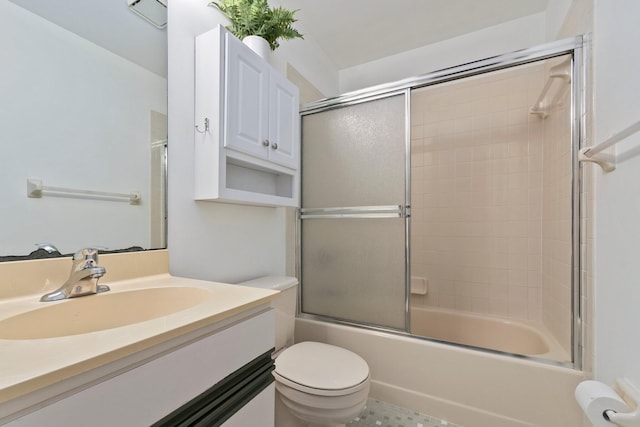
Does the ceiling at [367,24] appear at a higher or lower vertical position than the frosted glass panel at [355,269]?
higher

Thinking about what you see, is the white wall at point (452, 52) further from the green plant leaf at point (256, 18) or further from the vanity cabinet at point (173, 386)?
the vanity cabinet at point (173, 386)

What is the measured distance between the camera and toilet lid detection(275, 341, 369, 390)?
3.67ft

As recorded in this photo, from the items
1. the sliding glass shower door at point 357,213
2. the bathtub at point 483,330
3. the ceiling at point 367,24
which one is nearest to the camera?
the ceiling at point 367,24

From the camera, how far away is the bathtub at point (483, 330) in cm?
185

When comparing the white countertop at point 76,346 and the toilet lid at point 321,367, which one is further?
the toilet lid at point 321,367

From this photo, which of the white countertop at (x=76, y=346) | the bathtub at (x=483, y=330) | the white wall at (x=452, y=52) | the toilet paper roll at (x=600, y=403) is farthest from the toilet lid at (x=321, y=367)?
the white wall at (x=452, y=52)

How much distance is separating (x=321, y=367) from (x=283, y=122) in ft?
4.09

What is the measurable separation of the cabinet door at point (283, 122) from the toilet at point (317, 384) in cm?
70

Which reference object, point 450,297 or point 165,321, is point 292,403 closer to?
point 165,321

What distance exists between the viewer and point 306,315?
1.94 m

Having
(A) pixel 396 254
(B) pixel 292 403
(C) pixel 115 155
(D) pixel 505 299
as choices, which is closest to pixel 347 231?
(A) pixel 396 254

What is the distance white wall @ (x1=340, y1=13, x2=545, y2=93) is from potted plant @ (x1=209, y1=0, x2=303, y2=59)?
1342 millimetres

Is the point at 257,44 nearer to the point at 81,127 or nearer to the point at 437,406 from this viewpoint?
the point at 81,127

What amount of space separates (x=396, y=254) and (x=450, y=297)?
1.06 m
